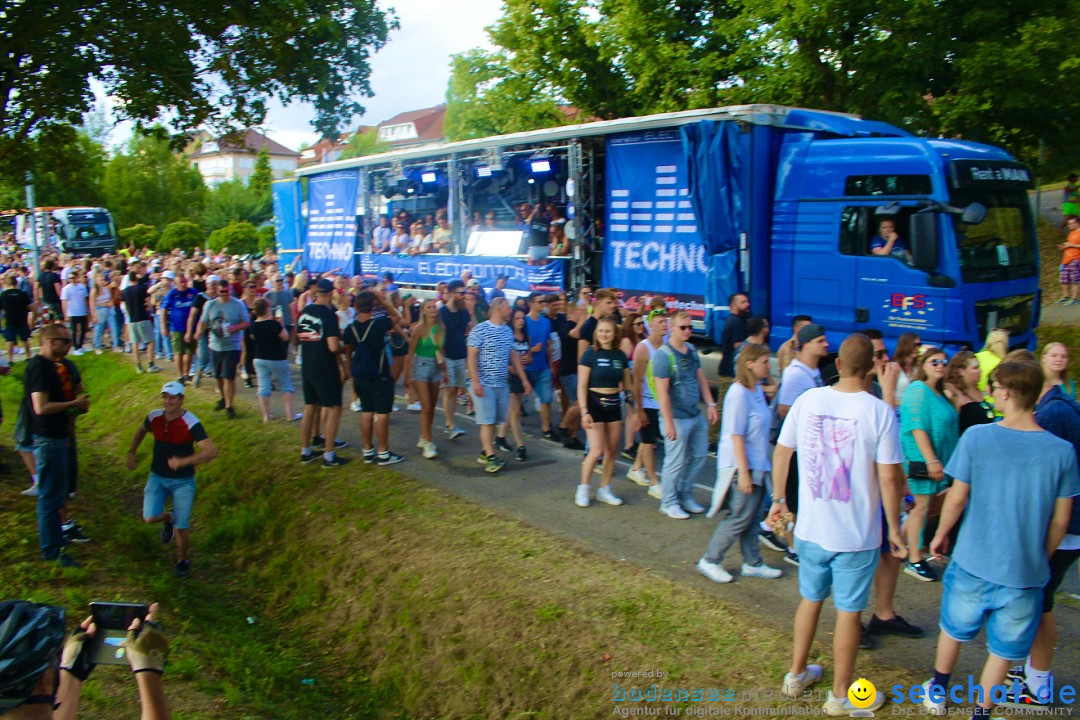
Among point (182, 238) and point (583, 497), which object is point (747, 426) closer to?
point (583, 497)

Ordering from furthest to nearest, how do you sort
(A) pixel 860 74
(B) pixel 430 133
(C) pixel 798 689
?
(B) pixel 430 133 → (A) pixel 860 74 → (C) pixel 798 689

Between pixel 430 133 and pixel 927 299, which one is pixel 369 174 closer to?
pixel 927 299

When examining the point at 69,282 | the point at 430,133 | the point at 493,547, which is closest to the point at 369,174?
the point at 69,282

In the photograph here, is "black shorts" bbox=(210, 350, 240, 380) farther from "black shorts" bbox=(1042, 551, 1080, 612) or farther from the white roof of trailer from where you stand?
"black shorts" bbox=(1042, 551, 1080, 612)

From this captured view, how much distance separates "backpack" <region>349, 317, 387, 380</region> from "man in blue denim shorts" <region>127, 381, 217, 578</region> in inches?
77.8

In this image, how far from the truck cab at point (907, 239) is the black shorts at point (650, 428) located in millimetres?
3238

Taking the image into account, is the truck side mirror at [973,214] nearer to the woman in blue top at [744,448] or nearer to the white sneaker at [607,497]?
the woman in blue top at [744,448]

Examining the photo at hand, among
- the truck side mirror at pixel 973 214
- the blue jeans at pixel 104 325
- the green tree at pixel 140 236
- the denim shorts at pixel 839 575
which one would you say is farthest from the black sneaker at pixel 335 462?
the green tree at pixel 140 236

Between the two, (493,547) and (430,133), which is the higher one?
(430,133)

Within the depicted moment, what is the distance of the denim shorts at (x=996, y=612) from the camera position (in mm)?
4008

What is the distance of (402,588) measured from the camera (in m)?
6.98

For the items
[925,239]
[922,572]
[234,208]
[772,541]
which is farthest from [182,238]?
[922,572]

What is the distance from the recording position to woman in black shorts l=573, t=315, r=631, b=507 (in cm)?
768

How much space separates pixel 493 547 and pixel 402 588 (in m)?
0.81
